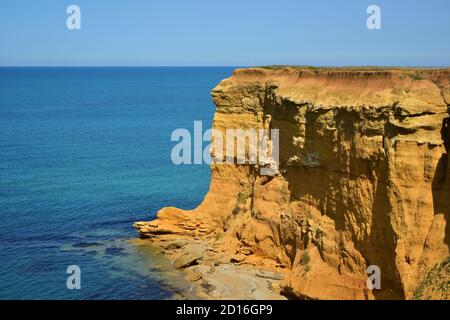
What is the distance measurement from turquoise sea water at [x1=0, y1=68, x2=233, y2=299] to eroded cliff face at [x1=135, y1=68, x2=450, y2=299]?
605 centimetres

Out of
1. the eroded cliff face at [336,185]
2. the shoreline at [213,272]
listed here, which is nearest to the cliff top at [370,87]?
the eroded cliff face at [336,185]

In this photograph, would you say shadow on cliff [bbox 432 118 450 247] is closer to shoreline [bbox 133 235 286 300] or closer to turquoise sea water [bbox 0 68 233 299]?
shoreline [bbox 133 235 286 300]

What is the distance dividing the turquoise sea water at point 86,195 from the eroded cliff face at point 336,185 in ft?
19.9

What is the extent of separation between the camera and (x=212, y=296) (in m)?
36.6

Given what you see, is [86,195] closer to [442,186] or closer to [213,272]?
[213,272]

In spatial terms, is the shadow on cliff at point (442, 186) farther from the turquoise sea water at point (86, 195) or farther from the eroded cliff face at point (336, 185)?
the turquoise sea water at point (86, 195)

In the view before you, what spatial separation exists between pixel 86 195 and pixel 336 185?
1279 inches

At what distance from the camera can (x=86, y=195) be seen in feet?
201

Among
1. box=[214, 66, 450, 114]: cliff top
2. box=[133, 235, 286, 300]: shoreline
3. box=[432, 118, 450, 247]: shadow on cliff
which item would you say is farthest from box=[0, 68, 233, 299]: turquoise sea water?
box=[432, 118, 450, 247]: shadow on cliff

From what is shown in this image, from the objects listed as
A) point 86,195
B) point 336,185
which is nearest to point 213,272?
point 336,185

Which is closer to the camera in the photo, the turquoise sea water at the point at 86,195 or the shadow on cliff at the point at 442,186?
the shadow on cliff at the point at 442,186

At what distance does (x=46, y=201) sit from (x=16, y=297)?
21.7 metres

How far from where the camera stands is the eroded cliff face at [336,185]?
30.6 meters
